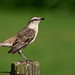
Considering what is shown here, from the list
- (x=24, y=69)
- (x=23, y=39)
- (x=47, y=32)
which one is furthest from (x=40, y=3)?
(x=24, y=69)

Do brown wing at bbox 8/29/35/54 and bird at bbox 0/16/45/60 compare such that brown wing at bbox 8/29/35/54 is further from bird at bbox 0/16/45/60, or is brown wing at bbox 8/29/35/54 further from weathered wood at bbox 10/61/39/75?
weathered wood at bbox 10/61/39/75

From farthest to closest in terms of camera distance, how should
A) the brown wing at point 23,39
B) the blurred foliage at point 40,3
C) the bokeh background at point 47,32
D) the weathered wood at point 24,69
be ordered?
the blurred foliage at point 40,3 → the bokeh background at point 47,32 → the brown wing at point 23,39 → the weathered wood at point 24,69

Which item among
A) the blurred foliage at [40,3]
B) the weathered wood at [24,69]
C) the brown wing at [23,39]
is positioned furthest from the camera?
the blurred foliage at [40,3]

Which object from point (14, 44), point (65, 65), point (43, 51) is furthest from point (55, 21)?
point (14, 44)

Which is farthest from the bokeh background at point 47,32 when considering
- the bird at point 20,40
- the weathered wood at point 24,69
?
the weathered wood at point 24,69

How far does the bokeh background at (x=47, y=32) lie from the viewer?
14.7m

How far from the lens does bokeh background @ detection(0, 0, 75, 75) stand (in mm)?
14664

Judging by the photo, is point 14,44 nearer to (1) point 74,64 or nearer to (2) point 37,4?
(1) point 74,64

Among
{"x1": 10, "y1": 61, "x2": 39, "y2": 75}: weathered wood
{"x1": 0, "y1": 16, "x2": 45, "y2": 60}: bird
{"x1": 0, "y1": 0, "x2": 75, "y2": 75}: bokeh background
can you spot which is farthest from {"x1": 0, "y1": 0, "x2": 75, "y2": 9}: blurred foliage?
{"x1": 10, "y1": 61, "x2": 39, "y2": 75}: weathered wood

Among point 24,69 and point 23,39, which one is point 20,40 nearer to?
point 23,39

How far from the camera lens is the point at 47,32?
19.9 metres

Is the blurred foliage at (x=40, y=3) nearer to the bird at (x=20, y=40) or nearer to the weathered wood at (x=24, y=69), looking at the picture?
the bird at (x=20, y=40)

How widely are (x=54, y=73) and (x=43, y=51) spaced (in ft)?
A: 9.52

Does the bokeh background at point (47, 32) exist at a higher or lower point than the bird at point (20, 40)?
higher
